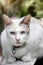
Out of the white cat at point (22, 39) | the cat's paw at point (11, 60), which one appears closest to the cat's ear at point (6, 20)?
the white cat at point (22, 39)

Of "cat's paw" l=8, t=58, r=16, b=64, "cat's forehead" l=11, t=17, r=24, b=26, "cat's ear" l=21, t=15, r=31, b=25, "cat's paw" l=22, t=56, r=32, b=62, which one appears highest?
"cat's ear" l=21, t=15, r=31, b=25

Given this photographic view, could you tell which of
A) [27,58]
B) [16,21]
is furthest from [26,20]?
[27,58]

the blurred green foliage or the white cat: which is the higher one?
the blurred green foliage

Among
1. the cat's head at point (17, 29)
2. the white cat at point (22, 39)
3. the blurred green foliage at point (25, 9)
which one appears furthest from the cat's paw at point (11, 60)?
the blurred green foliage at point (25, 9)

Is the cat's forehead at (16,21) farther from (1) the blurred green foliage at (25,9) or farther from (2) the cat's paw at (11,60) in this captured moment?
(2) the cat's paw at (11,60)

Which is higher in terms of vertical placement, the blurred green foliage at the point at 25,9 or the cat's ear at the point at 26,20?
the blurred green foliage at the point at 25,9

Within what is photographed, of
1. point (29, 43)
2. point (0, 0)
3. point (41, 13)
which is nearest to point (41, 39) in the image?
point (29, 43)

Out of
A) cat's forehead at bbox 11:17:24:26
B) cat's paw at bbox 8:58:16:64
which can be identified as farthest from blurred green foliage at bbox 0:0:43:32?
cat's paw at bbox 8:58:16:64

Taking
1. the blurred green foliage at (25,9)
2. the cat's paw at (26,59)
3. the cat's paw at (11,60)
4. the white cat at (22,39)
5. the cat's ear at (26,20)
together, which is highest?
the blurred green foliage at (25,9)

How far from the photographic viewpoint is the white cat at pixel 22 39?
4.54ft

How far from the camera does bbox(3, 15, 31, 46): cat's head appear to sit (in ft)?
4.50

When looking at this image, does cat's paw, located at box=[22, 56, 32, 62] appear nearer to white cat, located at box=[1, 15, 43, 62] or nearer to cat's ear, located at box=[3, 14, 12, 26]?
white cat, located at box=[1, 15, 43, 62]

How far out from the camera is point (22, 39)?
4.51 feet

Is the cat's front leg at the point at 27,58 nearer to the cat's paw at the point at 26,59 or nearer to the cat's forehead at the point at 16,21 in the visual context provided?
the cat's paw at the point at 26,59
